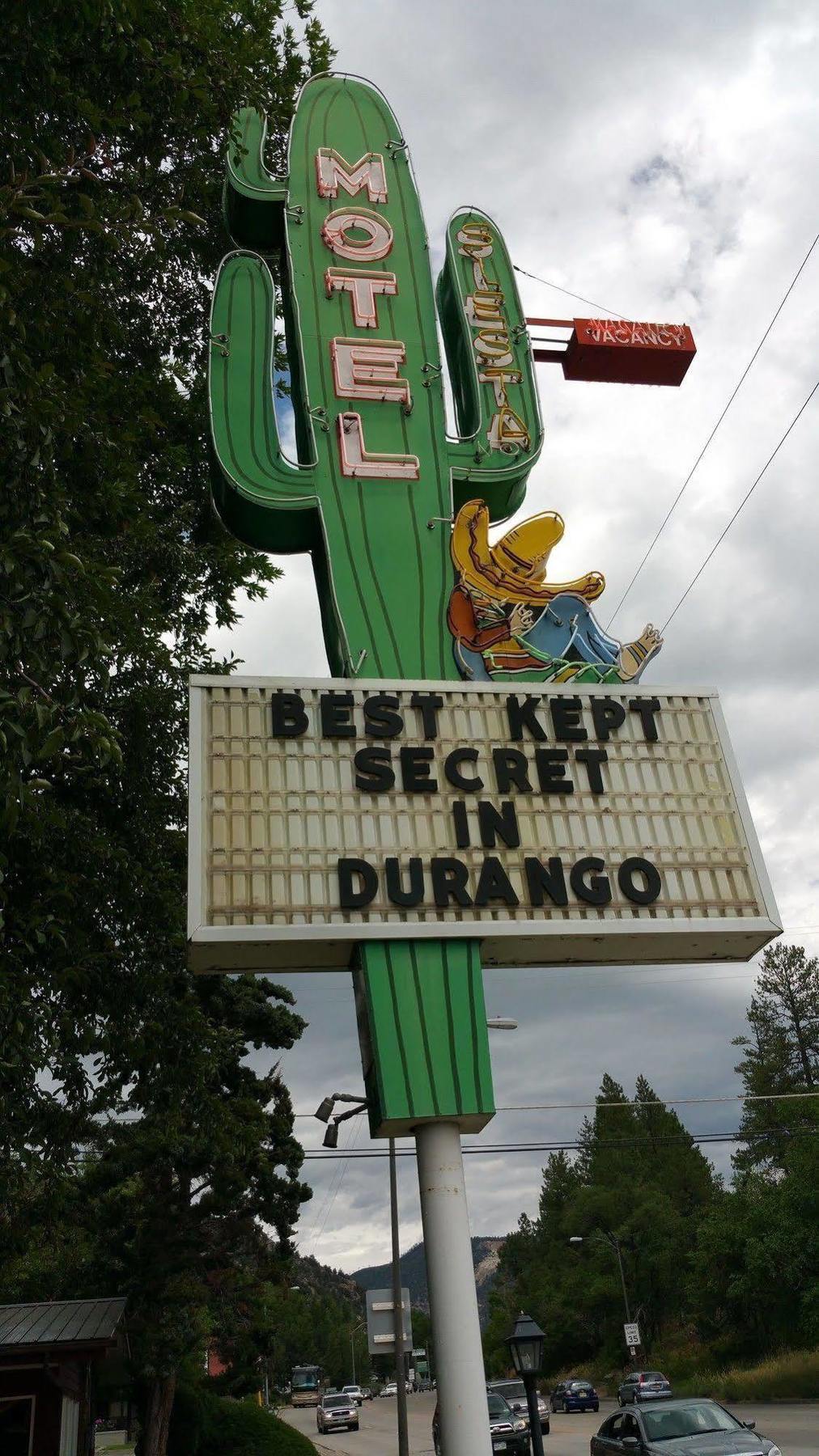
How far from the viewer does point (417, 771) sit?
28.4 ft

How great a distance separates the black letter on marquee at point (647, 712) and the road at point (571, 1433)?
447 inches

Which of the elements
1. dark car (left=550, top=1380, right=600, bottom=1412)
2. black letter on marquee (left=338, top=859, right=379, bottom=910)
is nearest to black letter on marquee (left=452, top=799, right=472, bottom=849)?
black letter on marquee (left=338, top=859, right=379, bottom=910)

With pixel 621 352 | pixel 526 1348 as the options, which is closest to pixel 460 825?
pixel 526 1348

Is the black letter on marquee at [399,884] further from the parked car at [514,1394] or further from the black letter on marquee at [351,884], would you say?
the parked car at [514,1394]

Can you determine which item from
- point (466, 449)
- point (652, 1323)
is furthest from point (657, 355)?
point (652, 1323)

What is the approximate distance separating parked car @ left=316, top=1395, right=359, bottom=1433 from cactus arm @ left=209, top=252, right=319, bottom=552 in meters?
41.4

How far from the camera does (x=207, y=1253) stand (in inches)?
796

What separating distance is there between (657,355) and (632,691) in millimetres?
5764

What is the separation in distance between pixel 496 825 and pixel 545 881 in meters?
0.58

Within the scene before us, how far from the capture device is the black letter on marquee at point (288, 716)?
8.58m

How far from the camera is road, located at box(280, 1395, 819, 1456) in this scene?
58.6ft

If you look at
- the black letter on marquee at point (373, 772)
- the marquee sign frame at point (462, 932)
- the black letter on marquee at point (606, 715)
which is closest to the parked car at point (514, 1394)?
the marquee sign frame at point (462, 932)

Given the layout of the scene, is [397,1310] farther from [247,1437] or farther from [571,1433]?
[571,1433]

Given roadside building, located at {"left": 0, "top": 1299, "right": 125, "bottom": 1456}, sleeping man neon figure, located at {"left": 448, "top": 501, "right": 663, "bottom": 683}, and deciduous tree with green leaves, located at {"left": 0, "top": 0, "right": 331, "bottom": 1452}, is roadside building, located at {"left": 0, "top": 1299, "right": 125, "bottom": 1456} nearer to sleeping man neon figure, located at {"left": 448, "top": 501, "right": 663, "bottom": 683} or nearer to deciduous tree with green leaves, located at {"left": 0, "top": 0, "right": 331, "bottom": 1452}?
deciduous tree with green leaves, located at {"left": 0, "top": 0, "right": 331, "bottom": 1452}
